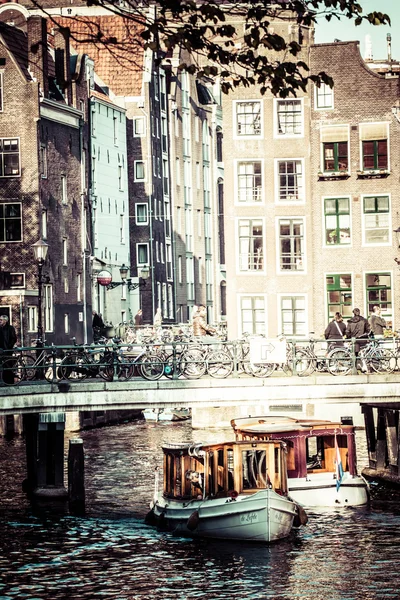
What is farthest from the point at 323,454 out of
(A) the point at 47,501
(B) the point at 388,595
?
(B) the point at 388,595

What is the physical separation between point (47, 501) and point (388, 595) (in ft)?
51.0

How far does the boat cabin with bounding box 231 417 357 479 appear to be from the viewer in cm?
3650

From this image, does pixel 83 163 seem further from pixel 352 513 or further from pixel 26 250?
pixel 352 513

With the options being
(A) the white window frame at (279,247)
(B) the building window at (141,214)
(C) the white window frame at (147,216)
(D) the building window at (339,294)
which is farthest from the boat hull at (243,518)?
(B) the building window at (141,214)

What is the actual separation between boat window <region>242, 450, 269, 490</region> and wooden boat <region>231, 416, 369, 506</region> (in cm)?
249

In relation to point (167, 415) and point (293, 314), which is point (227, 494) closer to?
point (293, 314)

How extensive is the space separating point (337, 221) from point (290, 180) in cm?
295

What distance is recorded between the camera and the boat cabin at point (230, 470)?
33.1 meters

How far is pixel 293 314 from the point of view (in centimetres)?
6172

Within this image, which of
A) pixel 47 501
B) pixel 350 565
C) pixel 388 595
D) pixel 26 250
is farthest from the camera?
pixel 26 250

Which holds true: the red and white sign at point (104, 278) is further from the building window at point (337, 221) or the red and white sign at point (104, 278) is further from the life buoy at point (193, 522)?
the life buoy at point (193, 522)

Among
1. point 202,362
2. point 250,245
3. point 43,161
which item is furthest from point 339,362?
point 43,161

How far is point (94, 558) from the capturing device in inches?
1193

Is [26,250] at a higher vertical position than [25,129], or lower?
lower
